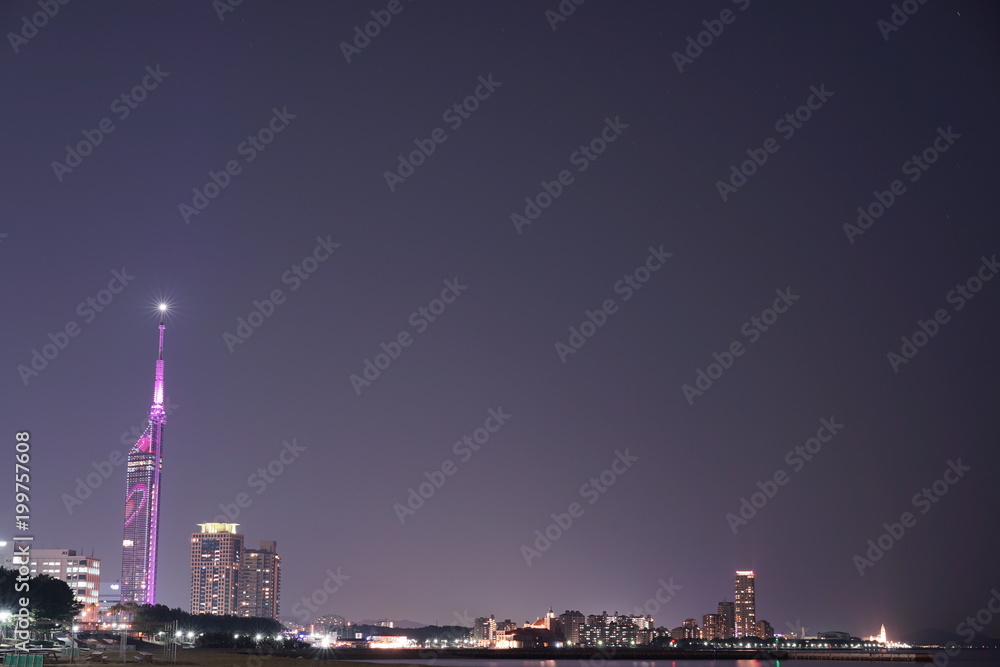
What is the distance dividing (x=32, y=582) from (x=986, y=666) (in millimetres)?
171916

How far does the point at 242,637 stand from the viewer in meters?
199

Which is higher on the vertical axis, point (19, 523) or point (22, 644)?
point (19, 523)

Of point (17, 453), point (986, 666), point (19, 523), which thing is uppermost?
point (17, 453)

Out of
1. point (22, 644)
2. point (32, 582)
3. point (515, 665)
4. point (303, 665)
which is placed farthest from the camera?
point (515, 665)

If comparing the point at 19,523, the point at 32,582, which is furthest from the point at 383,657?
the point at 19,523

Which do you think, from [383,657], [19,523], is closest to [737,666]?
[383,657]

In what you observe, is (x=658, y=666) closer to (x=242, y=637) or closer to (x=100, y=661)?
(x=242, y=637)

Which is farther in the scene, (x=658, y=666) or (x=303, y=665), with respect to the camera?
(x=658, y=666)

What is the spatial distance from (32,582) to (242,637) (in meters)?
106

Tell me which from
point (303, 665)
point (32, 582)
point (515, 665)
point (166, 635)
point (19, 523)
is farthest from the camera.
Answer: point (515, 665)

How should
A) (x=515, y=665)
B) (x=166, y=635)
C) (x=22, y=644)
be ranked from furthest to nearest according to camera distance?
(x=515, y=665) → (x=166, y=635) → (x=22, y=644)

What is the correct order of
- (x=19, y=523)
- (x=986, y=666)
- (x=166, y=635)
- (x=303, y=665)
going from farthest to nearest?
(x=986, y=666), (x=166, y=635), (x=303, y=665), (x=19, y=523)

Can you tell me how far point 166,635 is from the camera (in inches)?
6250

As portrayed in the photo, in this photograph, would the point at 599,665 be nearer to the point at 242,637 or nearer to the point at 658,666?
the point at 658,666
